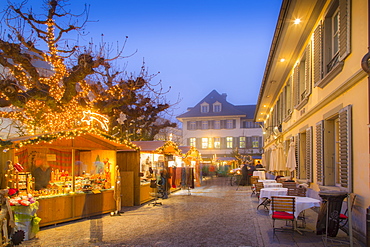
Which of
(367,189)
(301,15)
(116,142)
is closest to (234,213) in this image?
(116,142)

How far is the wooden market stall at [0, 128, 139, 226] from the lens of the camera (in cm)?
902

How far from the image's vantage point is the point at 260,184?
1378 cm

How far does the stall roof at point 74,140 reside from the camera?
879 cm

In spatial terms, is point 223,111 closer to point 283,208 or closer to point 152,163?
point 152,163

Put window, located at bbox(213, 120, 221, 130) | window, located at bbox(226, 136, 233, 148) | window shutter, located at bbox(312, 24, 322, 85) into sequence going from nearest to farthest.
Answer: window shutter, located at bbox(312, 24, 322, 85), window, located at bbox(226, 136, 233, 148), window, located at bbox(213, 120, 221, 130)

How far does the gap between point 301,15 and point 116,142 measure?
7039mm

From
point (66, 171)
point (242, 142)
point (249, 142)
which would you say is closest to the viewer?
point (66, 171)

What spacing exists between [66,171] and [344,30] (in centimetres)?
848

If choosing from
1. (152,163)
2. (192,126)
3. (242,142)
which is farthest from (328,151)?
(192,126)

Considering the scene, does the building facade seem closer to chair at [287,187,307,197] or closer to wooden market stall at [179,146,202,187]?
wooden market stall at [179,146,202,187]

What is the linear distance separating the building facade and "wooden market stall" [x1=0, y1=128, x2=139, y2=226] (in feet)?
125

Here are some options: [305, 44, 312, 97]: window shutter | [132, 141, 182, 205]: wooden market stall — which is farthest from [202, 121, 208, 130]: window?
[305, 44, 312, 97]: window shutter

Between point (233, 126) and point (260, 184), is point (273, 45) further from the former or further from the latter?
point (233, 126)

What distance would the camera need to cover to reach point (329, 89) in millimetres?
9242
